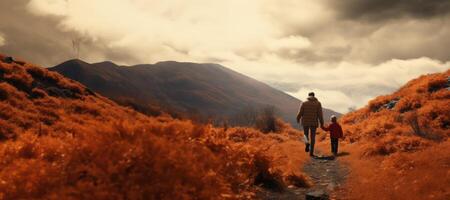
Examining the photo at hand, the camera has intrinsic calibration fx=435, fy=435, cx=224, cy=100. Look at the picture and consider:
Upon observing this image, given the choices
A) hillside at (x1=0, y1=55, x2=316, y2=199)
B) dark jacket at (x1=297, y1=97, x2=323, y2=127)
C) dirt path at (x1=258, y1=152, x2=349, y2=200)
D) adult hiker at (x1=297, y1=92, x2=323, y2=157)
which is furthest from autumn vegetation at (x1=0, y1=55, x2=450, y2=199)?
dark jacket at (x1=297, y1=97, x2=323, y2=127)

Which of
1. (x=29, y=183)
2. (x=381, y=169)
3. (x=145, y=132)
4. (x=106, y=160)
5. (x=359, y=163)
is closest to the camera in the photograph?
(x=29, y=183)

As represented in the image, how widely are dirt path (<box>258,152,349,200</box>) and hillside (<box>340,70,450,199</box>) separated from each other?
0.37 metres

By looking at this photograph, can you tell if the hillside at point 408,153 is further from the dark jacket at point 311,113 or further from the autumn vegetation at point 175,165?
the dark jacket at point 311,113

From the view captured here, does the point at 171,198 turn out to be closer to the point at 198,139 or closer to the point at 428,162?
the point at 198,139

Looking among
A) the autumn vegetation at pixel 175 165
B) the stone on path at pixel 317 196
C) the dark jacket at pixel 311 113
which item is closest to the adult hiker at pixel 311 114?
the dark jacket at pixel 311 113

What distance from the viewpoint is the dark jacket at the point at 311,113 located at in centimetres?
1702

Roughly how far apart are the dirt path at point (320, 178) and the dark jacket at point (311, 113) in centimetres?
177

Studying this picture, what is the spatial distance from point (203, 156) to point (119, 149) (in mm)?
1809

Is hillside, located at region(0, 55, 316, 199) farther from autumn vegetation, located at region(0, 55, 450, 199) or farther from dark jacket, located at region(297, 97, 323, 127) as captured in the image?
dark jacket, located at region(297, 97, 323, 127)

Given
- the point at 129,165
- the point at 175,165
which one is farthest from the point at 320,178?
the point at 129,165

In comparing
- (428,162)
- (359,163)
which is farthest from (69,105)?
(428,162)

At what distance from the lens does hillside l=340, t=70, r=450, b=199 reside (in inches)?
332

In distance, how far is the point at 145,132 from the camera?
654cm

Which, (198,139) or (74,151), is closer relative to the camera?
(74,151)
